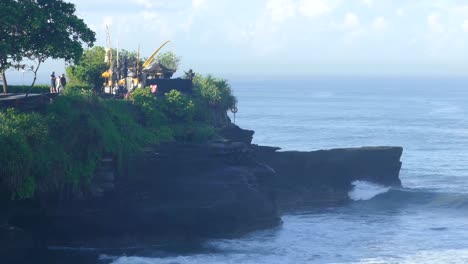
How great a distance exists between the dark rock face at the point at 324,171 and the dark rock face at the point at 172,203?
7.82 meters

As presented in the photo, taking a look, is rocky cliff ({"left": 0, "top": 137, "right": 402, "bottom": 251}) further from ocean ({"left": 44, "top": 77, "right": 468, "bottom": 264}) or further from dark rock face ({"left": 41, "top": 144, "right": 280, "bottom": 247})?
ocean ({"left": 44, "top": 77, "right": 468, "bottom": 264})

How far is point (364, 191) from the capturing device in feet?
204

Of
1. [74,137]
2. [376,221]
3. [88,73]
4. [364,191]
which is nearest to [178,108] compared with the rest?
[74,137]

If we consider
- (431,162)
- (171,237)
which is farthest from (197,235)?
(431,162)

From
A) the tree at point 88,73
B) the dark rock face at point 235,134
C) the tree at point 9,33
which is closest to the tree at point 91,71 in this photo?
the tree at point 88,73

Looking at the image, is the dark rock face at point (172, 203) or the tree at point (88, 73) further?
the tree at point (88, 73)

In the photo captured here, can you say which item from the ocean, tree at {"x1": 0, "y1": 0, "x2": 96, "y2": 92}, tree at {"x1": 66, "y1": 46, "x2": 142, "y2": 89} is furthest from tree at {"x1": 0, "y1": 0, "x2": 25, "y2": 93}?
tree at {"x1": 66, "y1": 46, "x2": 142, "y2": 89}

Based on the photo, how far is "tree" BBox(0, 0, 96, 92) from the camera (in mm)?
46000

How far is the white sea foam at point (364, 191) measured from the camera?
202 feet

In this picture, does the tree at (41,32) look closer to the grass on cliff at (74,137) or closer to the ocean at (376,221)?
the grass on cliff at (74,137)

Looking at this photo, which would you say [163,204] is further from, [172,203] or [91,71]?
[91,71]

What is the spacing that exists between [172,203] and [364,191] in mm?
18398

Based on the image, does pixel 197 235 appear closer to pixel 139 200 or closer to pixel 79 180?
pixel 139 200

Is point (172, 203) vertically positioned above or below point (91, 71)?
below
